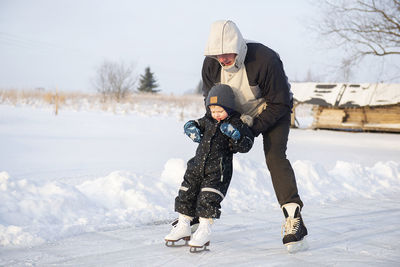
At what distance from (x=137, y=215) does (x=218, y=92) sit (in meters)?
1.61

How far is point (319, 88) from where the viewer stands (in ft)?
71.4

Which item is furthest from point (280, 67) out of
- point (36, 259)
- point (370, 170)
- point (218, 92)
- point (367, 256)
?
point (370, 170)

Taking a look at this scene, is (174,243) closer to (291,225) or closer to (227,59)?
(291,225)

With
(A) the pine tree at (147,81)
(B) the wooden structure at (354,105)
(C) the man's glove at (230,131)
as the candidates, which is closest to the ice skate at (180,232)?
(C) the man's glove at (230,131)

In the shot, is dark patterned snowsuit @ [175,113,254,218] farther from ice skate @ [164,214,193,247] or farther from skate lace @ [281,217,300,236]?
skate lace @ [281,217,300,236]

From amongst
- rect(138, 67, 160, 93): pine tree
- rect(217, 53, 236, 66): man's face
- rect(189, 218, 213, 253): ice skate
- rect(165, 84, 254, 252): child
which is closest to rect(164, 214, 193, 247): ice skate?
rect(165, 84, 254, 252): child

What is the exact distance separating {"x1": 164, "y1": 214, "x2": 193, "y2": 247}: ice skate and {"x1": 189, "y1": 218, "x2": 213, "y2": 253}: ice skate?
15cm

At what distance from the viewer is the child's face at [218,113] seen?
10.1 ft

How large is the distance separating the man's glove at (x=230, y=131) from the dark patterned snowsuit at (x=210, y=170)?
43mm

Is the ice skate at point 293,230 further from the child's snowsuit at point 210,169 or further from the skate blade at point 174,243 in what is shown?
the skate blade at point 174,243

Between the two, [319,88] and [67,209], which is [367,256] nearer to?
[67,209]

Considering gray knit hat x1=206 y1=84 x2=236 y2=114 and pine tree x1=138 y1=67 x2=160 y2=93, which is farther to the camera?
pine tree x1=138 y1=67 x2=160 y2=93

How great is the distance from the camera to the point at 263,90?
3211 mm

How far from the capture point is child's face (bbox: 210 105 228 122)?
307cm
